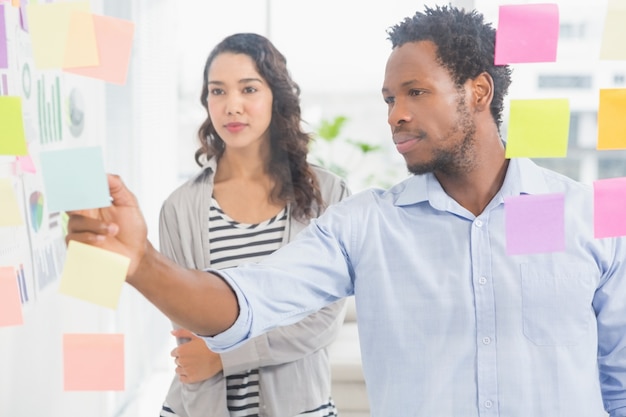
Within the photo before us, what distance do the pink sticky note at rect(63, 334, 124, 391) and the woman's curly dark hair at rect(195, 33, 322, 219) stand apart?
0.62 metres

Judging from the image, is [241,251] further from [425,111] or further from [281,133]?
[425,111]

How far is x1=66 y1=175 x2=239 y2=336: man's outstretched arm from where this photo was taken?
82 cm

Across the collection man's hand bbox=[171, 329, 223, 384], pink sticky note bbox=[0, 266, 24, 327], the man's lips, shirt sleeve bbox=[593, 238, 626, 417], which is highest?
the man's lips

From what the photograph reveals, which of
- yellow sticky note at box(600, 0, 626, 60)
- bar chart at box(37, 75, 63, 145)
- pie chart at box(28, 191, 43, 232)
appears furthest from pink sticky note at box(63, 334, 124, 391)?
bar chart at box(37, 75, 63, 145)

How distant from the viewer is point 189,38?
11.7 ft

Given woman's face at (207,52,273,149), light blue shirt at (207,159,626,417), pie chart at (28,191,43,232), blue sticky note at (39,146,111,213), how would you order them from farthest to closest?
1. pie chart at (28,191,43,232)
2. woman's face at (207,52,273,149)
3. light blue shirt at (207,159,626,417)
4. blue sticky note at (39,146,111,213)

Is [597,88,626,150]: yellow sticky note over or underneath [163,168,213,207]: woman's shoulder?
over

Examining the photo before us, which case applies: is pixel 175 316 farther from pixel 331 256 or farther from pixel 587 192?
pixel 587 192

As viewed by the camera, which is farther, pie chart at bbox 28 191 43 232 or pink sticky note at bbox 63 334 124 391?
pie chart at bbox 28 191 43 232

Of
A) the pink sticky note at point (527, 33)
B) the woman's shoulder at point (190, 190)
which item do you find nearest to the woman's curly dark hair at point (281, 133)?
the woman's shoulder at point (190, 190)

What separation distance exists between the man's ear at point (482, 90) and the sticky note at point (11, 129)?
0.63 meters

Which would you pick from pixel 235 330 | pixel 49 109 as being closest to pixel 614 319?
pixel 235 330

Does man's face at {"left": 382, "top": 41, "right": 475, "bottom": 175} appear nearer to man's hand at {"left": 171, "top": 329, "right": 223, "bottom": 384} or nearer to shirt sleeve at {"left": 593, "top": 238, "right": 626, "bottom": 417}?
shirt sleeve at {"left": 593, "top": 238, "right": 626, "bottom": 417}

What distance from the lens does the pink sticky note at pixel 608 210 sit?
1.01 metres
